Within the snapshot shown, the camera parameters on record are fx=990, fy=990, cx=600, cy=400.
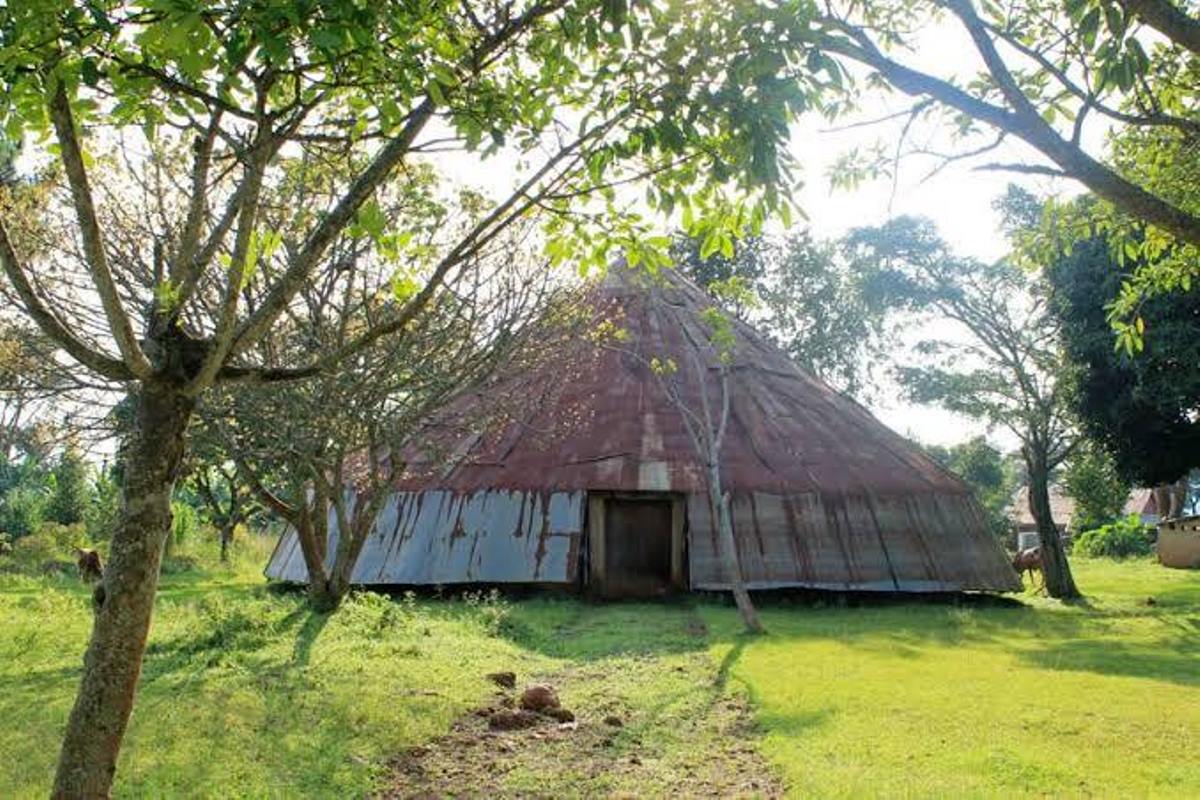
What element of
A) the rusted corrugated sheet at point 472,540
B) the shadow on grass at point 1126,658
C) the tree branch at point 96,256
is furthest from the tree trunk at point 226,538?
the tree branch at point 96,256

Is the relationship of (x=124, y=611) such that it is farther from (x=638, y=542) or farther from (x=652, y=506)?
(x=652, y=506)

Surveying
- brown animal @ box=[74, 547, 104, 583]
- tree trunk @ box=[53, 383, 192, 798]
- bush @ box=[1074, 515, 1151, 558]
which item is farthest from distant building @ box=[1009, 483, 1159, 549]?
tree trunk @ box=[53, 383, 192, 798]

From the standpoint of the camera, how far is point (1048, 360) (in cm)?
2700

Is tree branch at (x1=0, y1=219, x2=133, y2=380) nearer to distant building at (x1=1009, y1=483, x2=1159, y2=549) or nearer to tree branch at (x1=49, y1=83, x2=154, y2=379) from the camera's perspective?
tree branch at (x1=49, y1=83, x2=154, y2=379)

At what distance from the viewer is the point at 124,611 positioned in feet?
16.5

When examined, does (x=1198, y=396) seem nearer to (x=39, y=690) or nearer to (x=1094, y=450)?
(x=1094, y=450)

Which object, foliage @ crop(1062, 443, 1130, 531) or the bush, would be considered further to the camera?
the bush

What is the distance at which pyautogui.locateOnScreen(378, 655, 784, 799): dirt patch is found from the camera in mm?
7605

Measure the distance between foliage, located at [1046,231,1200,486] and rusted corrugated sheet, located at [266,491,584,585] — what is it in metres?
13.2

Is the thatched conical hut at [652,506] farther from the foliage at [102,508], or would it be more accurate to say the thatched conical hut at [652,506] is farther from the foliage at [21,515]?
the foliage at [21,515]

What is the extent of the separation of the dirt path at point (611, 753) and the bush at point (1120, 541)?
44.6 metres

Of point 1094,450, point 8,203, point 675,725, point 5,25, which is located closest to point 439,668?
point 675,725

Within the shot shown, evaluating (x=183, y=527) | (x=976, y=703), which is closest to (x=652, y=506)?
(x=976, y=703)

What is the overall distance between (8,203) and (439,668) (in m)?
7.20
